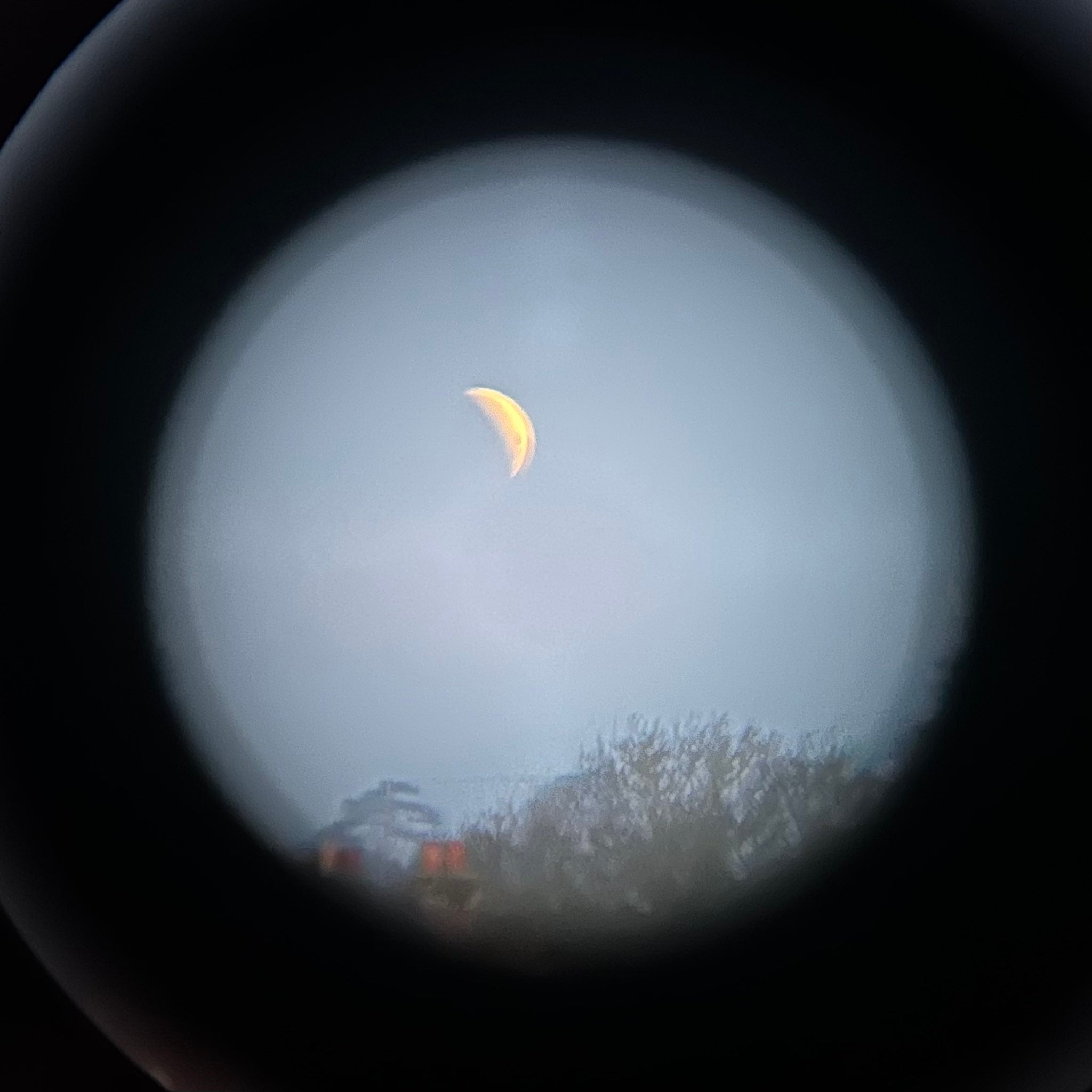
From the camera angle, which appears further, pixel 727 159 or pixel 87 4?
pixel 727 159

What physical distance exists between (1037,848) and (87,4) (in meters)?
0.55

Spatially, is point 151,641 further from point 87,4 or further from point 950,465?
point 950,465

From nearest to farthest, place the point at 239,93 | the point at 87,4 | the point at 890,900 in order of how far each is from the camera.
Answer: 1. the point at 87,4
2. the point at 239,93
3. the point at 890,900

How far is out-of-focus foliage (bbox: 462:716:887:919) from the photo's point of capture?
0.78 m

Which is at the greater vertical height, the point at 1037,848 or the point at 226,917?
the point at 1037,848

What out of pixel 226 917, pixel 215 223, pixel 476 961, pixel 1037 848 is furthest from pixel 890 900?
pixel 215 223

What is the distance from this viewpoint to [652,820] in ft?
2.71

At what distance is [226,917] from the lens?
604mm

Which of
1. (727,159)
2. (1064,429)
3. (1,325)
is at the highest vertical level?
(727,159)

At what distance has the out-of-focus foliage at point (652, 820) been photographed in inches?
30.7

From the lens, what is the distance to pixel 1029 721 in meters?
0.60

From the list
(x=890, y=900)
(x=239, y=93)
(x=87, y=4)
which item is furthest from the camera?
(x=890, y=900)

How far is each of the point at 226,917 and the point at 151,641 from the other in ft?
0.48

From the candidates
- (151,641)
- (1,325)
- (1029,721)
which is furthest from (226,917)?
(1029,721)
